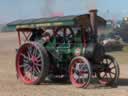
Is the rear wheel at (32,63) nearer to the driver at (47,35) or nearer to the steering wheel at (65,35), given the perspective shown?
the driver at (47,35)

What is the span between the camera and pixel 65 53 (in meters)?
13.5

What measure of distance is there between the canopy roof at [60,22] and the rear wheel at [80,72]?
101 cm

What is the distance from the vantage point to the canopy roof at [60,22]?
42.1 ft

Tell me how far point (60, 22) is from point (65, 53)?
3.12 ft

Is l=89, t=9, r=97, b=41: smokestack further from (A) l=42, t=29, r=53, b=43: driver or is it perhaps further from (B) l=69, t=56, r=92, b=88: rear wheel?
(A) l=42, t=29, r=53, b=43: driver

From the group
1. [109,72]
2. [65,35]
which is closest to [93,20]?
[65,35]

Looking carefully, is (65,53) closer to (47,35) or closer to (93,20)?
(47,35)

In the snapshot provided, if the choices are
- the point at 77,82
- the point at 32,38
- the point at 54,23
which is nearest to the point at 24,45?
the point at 32,38

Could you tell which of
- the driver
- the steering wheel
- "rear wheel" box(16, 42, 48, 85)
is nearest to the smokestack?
the steering wheel

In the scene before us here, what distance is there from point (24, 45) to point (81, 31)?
6.66 ft

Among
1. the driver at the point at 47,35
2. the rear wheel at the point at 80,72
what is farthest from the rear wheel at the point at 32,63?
the rear wheel at the point at 80,72

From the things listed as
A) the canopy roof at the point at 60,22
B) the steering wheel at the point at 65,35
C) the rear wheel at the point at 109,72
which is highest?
the canopy roof at the point at 60,22

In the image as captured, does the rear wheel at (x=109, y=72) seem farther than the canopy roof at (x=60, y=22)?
Yes

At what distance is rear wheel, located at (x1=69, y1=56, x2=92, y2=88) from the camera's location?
12450 mm
